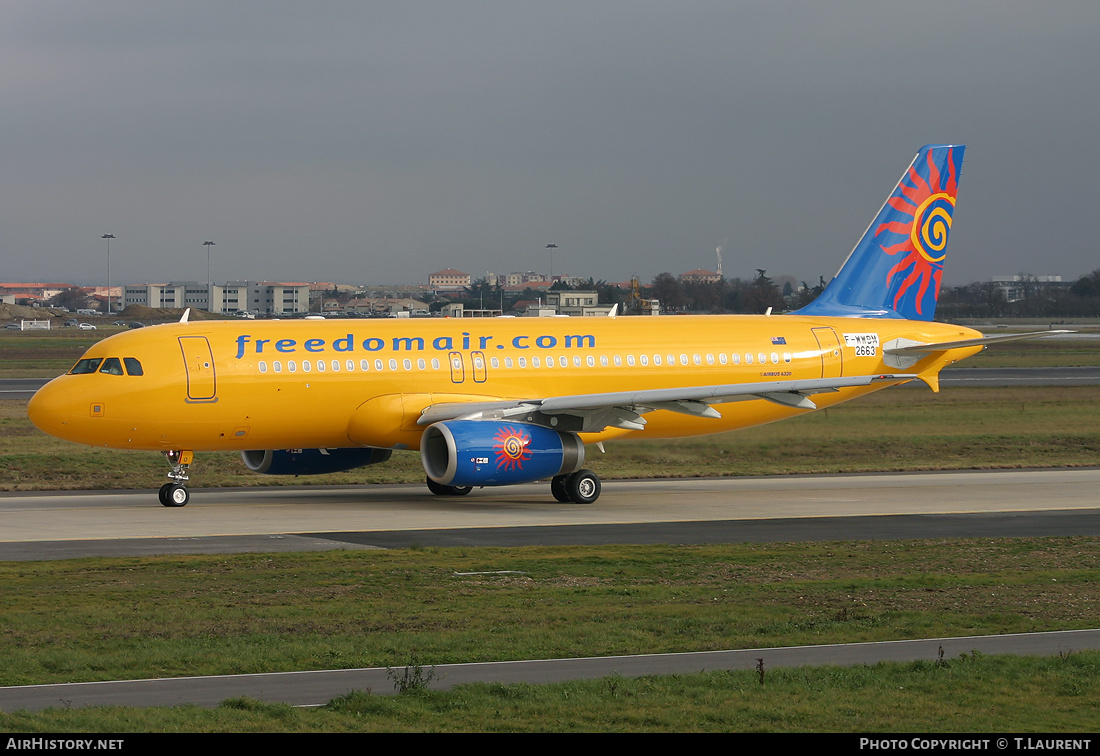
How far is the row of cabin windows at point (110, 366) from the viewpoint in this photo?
32062 millimetres

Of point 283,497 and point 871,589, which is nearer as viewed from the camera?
point 871,589

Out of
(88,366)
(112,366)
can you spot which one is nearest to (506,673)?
(112,366)

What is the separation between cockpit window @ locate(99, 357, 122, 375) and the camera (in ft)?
105

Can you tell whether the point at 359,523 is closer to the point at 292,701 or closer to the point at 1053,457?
the point at 292,701

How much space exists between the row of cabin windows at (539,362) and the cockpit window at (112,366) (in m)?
3.36

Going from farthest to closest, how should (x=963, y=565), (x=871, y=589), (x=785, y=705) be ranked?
(x=963, y=565) < (x=871, y=589) < (x=785, y=705)

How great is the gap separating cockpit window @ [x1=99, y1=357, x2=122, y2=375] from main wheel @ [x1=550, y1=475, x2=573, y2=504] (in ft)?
36.4

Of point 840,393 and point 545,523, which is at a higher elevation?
point 840,393

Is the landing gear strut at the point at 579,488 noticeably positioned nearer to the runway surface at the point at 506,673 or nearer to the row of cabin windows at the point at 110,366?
the row of cabin windows at the point at 110,366

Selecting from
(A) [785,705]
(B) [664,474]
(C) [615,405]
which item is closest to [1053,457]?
(B) [664,474]

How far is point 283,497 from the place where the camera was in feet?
115

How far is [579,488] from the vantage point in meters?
33.9

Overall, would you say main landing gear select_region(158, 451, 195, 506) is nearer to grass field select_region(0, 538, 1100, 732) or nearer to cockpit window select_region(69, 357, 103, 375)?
cockpit window select_region(69, 357, 103, 375)

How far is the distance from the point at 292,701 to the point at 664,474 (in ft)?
93.6
